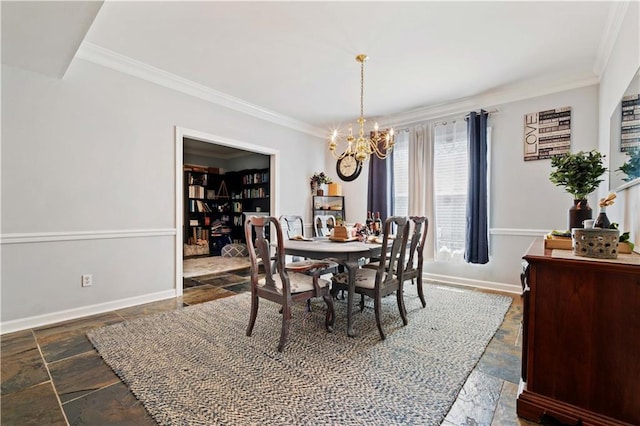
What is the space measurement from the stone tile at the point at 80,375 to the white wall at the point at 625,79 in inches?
126

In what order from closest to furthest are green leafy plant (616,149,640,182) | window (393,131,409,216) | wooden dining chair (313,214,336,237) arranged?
green leafy plant (616,149,640,182)
wooden dining chair (313,214,336,237)
window (393,131,409,216)

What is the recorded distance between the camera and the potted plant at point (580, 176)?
6.15 ft

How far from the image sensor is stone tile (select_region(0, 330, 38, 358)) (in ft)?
6.91

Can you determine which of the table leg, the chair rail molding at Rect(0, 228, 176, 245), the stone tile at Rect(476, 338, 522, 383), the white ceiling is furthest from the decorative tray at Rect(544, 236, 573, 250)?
the chair rail molding at Rect(0, 228, 176, 245)

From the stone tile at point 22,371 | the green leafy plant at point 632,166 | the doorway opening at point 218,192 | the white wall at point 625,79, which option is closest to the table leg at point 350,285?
the white wall at point 625,79

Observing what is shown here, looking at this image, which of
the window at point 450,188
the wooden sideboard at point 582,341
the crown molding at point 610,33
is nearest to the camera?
the wooden sideboard at point 582,341

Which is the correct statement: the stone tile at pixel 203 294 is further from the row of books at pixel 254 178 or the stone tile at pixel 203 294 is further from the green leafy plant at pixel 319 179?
the row of books at pixel 254 178

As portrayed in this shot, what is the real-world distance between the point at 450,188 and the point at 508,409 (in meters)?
3.07

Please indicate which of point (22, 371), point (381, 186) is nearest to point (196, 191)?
point (381, 186)

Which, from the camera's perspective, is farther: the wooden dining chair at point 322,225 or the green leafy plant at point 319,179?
the green leafy plant at point 319,179

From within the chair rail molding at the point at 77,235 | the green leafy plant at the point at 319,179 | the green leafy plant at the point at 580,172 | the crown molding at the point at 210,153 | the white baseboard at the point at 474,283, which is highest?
the crown molding at the point at 210,153

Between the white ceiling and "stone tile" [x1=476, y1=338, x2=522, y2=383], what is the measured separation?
2572 millimetres

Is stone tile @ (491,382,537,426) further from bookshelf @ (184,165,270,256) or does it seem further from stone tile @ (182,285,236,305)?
bookshelf @ (184,165,270,256)

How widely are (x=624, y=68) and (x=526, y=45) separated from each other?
817 mm
